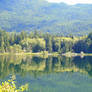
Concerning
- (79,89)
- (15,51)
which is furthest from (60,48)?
(79,89)

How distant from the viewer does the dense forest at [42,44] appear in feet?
475

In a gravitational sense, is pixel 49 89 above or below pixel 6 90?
below

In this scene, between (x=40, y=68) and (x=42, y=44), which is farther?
(x=42, y=44)

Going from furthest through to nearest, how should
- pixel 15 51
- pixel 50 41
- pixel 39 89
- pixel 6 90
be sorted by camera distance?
pixel 50 41 → pixel 15 51 → pixel 39 89 → pixel 6 90

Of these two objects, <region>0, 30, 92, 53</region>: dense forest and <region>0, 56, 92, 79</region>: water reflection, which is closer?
<region>0, 56, 92, 79</region>: water reflection

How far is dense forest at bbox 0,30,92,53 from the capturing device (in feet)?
475

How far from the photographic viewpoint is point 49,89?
117 ft

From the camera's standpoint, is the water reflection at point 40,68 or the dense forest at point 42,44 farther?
the dense forest at point 42,44

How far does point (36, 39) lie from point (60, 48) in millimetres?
17802

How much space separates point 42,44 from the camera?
490ft

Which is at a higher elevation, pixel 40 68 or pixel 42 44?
pixel 42 44

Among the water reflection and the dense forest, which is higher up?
the dense forest

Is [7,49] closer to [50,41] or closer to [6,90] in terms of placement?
[50,41]

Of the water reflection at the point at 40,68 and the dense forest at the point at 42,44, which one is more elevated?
the dense forest at the point at 42,44
